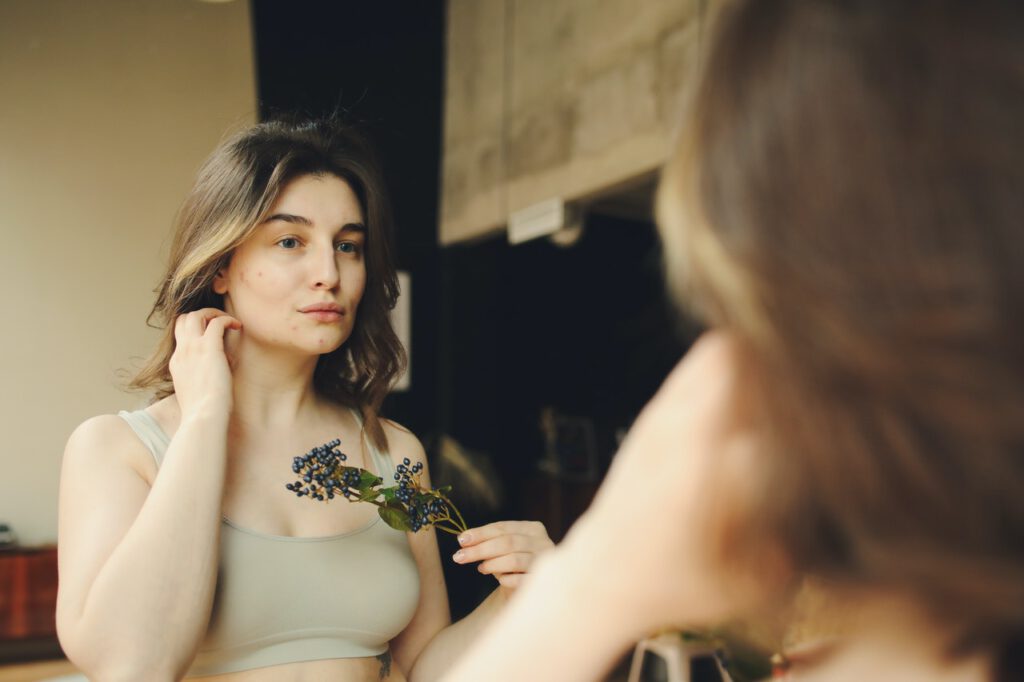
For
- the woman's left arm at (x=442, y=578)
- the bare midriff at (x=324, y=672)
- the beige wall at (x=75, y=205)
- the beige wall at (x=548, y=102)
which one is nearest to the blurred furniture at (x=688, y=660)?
the woman's left arm at (x=442, y=578)

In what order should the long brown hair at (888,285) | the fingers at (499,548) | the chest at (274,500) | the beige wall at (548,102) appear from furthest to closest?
the beige wall at (548,102) → the chest at (274,500) → the fingers at (499,548) → the long brown hair at (888,285)

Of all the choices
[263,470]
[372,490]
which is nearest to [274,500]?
[263,470]

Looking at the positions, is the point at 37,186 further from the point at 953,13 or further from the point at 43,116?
the point at 953,13

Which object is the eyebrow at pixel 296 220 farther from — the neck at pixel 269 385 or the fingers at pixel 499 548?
the fingers at pixel 499 548

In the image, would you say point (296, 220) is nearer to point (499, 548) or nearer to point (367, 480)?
point (367, 480)

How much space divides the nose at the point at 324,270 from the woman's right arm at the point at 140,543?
200mm

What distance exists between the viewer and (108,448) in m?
1.10

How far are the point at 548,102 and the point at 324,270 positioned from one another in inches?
67.7

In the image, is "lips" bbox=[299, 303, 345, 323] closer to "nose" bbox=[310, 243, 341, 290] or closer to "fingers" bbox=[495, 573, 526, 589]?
"nose" bbox=[310, 243, 341, 290]

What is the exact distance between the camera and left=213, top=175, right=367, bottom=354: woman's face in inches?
48.1

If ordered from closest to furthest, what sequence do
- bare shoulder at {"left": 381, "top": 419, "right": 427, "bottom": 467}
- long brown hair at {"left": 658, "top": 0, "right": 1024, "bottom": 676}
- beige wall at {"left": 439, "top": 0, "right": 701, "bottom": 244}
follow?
1. long brown hair at {"left": 658, "top": 0, "right": 1024, "bottom": 676}
2. bare shoulder at {"left": 381, "top": 419, "right": 427, "bottom": 467}
3. beige wall at {"left": 439, "top": 0, "right": 701, "bottom": 244}

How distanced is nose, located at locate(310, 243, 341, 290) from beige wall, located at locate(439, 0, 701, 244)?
4.50ft

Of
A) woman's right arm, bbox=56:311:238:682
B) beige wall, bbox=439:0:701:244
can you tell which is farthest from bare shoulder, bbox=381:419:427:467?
beige wall, bbox=439:0:701:244

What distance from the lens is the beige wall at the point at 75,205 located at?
62.9 inches
